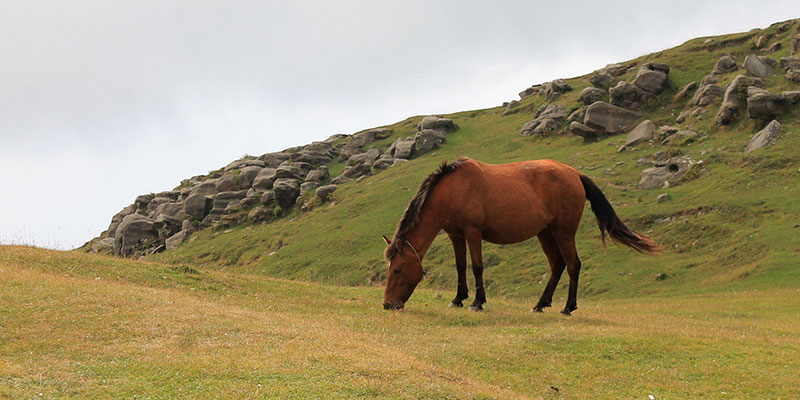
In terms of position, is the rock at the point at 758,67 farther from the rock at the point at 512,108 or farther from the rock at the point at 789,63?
the rock at the point at 512,108

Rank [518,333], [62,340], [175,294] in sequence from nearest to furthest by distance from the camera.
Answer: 1. [62,340]
2. [518,333]
3. [175,294]

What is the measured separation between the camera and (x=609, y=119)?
4638 centimetres

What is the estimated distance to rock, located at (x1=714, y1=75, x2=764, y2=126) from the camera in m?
37.7

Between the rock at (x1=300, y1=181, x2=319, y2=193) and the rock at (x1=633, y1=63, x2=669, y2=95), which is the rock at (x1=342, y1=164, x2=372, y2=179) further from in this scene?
the rock at (x1=633, y1=63, x2=669, y2=95)

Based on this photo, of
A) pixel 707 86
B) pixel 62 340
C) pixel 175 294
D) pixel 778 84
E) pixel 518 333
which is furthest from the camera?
pixel 707 86

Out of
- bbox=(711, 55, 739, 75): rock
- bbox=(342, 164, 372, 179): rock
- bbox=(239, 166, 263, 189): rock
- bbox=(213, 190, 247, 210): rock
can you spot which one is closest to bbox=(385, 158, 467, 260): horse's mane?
bbox=(711, 55, 739, 75): rock

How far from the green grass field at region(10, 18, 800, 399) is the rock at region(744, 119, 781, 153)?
0.64m

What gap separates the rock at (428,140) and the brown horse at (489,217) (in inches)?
1580

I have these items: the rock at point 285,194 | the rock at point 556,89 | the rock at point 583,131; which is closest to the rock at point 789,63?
the rock at point 583,131

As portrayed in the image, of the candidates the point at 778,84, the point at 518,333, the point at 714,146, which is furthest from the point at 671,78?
the point at 518,333

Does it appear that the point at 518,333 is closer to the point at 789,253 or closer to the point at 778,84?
the point at 789,253

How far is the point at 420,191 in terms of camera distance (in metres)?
15.9

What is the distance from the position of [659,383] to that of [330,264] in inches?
1123

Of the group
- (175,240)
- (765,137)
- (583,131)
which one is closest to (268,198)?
(175,240)
